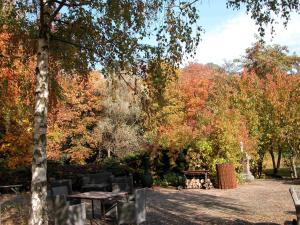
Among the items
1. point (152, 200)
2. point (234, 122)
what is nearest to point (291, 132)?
point (234, 122)

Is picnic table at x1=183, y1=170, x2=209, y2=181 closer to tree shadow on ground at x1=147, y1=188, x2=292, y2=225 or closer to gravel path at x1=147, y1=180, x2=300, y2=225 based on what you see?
gravel path at x1=147, y1=180, x2=300, y2=225

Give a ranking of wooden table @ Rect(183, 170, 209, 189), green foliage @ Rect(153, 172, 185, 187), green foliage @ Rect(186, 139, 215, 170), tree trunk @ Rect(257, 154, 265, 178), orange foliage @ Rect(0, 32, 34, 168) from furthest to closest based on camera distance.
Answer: tree trunk @ Rect(257, 154, 265, 178) → green foliage @ Rect(153, 172, 185, 187) → green foliage @ Rect(186, 139, 215, 170) → wooden table @ Rect(183, 170, 209, 189) → orange foliage @ Rect(0, 32, 34, 168)

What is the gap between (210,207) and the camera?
40.4 feet

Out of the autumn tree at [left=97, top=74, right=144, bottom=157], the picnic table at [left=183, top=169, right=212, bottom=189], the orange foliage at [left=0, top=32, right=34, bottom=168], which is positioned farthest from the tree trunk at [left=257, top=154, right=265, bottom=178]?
the orange foliage at [left=0, top=32, right=34, bottom=168]

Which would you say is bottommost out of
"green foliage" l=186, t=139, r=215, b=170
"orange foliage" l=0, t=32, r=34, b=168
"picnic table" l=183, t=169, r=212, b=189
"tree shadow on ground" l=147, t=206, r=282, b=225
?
"tree shadow on ground" l=147, t=206, r=282, b=225

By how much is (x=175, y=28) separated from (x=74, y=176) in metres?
10.9

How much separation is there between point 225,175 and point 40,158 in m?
11.6

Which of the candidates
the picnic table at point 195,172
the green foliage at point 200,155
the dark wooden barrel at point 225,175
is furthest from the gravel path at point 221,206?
the green foliage at point 200,155

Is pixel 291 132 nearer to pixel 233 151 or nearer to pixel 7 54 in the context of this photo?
pixel 233 151

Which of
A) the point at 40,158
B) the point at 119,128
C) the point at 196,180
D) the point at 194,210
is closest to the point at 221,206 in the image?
the point at 194,210

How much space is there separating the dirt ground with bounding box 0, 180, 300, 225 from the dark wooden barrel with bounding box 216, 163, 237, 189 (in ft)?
1.40

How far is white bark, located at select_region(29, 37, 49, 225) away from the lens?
6.95 metres

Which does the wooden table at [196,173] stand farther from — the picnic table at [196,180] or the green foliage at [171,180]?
the green foliage at [171,180]

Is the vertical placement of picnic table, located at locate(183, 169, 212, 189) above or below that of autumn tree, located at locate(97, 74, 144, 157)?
below
